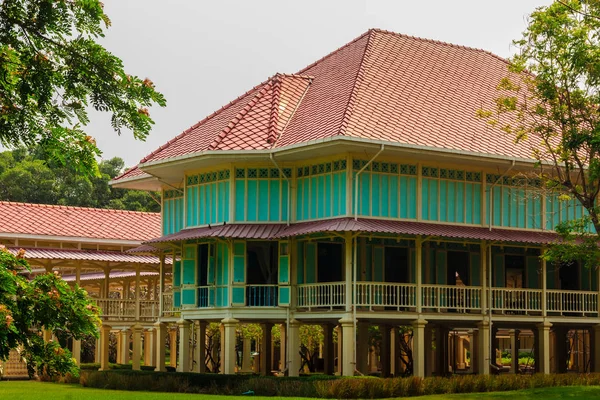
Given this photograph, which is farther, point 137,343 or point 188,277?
point 137,343

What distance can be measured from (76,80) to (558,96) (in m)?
19.0

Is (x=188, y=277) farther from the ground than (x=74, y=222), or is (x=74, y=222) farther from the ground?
(x=74, y=222)

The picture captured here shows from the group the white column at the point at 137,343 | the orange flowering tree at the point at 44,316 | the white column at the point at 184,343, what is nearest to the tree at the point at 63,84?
the orange flowering tree at the point at 44,316

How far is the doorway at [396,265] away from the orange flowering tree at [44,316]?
2181 cm

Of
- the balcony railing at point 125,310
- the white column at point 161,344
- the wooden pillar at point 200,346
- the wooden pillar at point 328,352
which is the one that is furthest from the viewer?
the balcony railing at point 125,310

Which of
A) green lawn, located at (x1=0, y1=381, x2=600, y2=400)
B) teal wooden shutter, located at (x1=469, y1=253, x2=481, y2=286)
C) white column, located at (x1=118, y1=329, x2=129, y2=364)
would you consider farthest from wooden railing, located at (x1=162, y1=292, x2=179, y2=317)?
white column, located at (x1=118, y1=329, x2=129, y2=364)

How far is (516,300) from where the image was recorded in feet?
120

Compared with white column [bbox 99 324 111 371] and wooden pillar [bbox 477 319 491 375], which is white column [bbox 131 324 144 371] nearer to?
white column [bbox 99 324 111 371]

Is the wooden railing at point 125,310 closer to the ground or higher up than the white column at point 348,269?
closer to the ground

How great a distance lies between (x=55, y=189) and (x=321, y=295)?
50614 mm

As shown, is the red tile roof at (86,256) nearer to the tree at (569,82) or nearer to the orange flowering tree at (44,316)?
the tree at (569,82)

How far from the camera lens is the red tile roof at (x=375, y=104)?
34.9 meters

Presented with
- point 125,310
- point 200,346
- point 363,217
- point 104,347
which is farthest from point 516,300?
point 104,347

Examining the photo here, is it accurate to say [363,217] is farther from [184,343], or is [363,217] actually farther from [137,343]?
[137,343]
